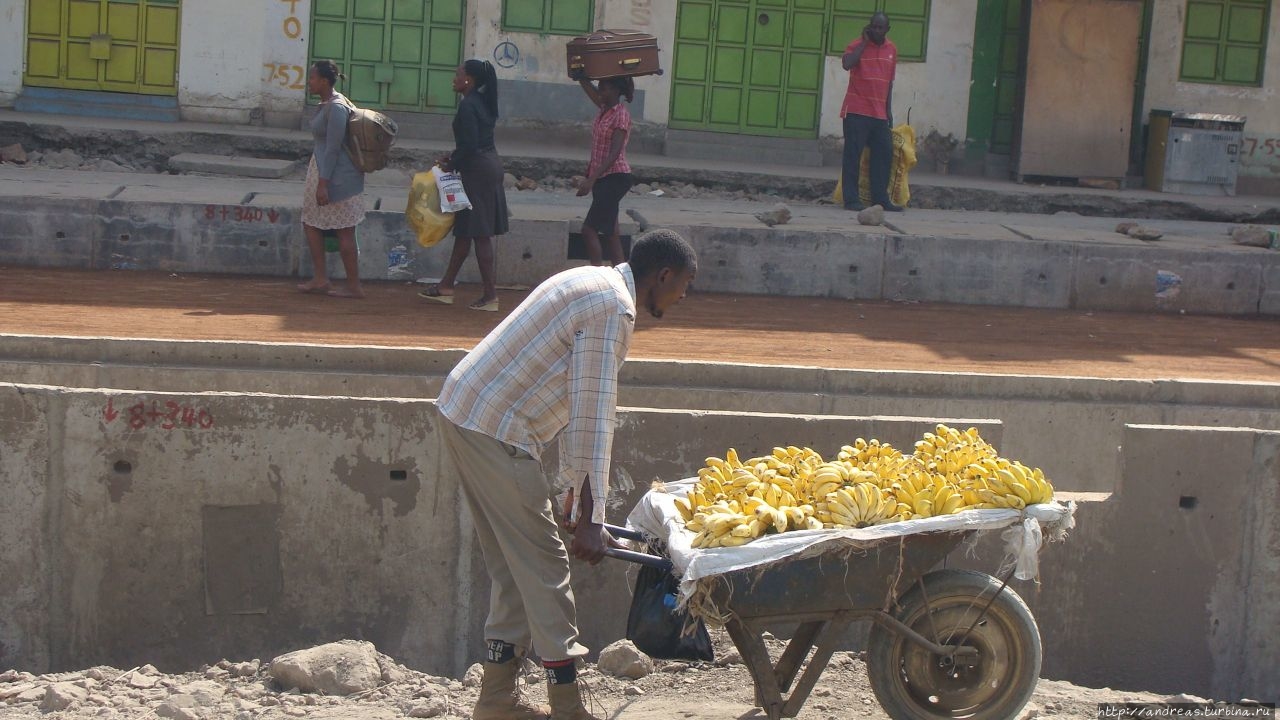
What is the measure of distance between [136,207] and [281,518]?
20.7ft

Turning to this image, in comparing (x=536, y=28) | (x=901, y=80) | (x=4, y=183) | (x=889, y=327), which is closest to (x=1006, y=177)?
(x=901, y=80)

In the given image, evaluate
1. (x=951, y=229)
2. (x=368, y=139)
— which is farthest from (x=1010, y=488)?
(x=951, y=229)

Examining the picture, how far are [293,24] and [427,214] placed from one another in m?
8.32

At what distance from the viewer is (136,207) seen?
1195 centimetres

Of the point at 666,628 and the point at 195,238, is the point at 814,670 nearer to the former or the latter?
the point at 666,628

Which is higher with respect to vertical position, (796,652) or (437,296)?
(437,296)

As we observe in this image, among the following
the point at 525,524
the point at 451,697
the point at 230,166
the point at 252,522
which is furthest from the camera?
the point at 230,166

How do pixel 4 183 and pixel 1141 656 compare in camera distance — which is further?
Result: pixel 4 183

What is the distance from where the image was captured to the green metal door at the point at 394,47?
17.8 m

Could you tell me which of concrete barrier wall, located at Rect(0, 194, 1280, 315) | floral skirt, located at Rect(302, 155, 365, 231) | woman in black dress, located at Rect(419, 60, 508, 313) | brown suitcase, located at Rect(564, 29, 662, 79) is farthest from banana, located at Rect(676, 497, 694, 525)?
concrete barrier wall, located at Rect(0, 194, 1280, 315)

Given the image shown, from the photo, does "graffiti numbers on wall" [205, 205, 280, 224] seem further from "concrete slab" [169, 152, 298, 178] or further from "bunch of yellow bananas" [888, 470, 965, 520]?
"bunch of yellow bananas" [888, 470, 965, 520]

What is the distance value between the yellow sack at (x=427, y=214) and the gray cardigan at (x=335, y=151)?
0.42 m

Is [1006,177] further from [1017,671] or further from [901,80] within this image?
[1017,671]

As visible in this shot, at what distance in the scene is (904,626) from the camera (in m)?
4.96
